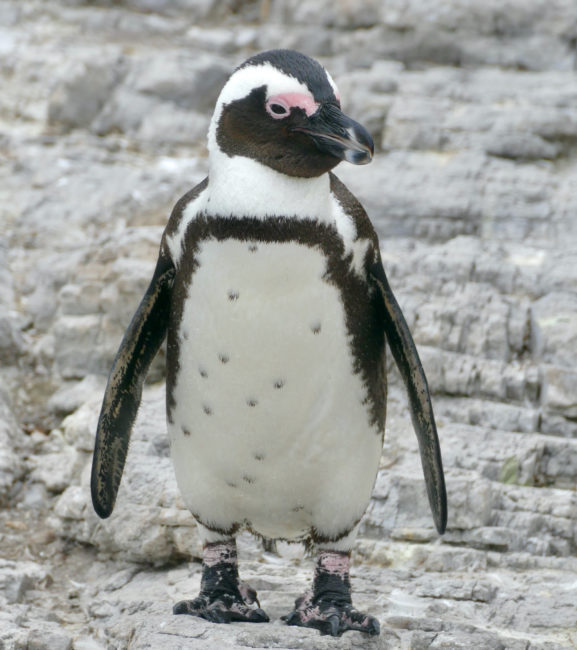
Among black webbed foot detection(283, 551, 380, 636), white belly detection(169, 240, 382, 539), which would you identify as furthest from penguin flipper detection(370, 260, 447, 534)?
black webbed foot detection(283, 551, 380, 636)

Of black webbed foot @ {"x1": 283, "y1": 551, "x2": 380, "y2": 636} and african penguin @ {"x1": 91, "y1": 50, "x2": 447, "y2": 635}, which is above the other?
african penguin @ {"x1": 91, "y1": 50, "x2": 447, "y2": 635}

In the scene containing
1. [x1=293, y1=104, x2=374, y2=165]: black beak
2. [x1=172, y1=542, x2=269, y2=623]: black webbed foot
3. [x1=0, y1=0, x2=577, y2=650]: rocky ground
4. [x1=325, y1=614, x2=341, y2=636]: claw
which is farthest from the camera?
[x1=0, y1=0, x2=577, y2=650]: rocky ground

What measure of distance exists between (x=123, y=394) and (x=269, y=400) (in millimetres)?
531

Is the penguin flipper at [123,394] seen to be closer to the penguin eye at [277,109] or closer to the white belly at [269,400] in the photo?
the white belly at [269,400]

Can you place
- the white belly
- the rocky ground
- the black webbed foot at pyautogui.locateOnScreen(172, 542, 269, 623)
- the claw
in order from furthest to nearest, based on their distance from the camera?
the rocky ground < the black webbed foot at pyautogui.locateOnScreen(172, 542, 269, 623) < the claw < the white belly

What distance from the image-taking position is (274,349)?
252 centimetres

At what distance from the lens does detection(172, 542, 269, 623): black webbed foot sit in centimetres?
275

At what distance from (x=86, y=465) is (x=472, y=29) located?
11.7 ft

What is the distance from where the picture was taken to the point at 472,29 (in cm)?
604

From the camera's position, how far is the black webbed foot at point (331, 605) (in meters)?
2.66

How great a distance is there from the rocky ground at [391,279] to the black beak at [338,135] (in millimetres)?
1151

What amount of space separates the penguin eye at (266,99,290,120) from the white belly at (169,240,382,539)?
0.29 metres

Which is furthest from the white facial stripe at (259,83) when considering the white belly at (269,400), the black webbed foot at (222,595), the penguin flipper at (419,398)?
the black webbed foot at (222,595)

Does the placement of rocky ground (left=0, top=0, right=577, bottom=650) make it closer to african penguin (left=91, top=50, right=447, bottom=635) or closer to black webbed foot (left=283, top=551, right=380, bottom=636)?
black webbed foot (left=283, top=551, right=380, bottom=636)
